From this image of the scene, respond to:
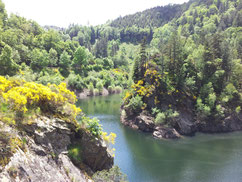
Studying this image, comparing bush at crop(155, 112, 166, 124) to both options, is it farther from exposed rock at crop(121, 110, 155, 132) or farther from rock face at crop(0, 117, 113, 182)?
rock face at crop(0, 117, 113, 182)

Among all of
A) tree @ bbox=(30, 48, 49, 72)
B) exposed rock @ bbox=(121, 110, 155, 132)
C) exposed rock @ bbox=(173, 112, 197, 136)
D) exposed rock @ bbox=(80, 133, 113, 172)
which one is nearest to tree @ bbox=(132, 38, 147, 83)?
exposed rock @ bbox=(121, 110, 155, 132)

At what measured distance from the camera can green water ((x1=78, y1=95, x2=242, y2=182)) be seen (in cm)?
3381

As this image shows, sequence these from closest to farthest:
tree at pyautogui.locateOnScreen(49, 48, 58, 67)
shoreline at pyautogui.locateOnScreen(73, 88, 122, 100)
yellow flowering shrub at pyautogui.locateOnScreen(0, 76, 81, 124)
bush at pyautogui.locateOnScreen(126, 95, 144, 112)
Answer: yellow flowering shrub at pyautogui.locateOnScreen(0, 76, 81, 124)
bush at pyautogui.locateOnScreen(126, 95, 144, 112)
shoreline at pyautogui.locateOnScreen(73, 88, 122, 100)
tree at pyautogui.locateOnScreen(49, 48, 58, 67)

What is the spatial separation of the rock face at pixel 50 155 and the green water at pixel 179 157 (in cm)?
1394

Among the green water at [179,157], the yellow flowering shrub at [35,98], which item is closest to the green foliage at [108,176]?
the yellow flowering shrub at [35,98]

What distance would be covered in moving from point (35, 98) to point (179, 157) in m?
32.4

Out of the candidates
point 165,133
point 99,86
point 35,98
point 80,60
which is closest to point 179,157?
point 165,133

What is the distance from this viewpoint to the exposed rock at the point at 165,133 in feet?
160

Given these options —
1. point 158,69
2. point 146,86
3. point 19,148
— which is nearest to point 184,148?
point 146,86

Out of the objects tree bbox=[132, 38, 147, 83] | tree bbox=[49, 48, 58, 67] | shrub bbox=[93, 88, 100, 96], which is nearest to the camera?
tree bbox=[132, 38, 147, 83]

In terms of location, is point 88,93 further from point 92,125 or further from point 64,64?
point 92,125

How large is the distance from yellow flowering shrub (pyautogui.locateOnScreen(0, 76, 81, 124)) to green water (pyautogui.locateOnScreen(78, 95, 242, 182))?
60.9 feet

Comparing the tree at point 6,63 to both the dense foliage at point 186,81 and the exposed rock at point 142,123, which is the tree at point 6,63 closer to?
the dense foliage at point 186,81

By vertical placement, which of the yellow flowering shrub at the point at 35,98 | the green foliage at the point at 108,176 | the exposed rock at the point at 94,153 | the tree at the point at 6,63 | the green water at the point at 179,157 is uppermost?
the tree at the point at 6,63
